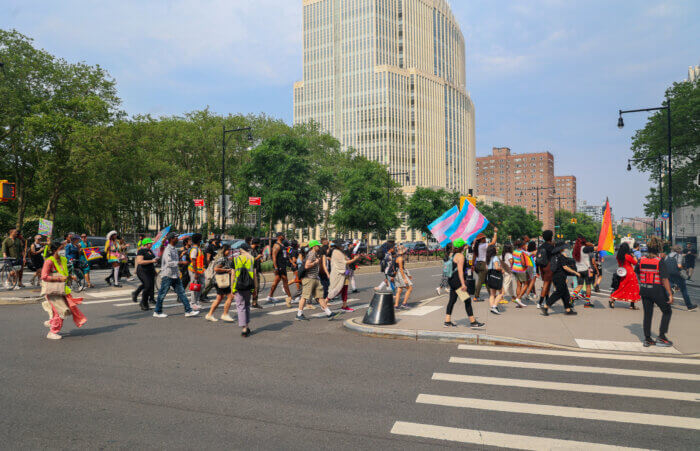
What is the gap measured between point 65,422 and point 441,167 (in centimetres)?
13253

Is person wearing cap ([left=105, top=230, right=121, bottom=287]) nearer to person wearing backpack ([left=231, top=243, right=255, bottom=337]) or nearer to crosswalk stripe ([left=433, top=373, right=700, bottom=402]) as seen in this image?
person wearing backpack ([left=231, top=243, right=255, bottom=337])

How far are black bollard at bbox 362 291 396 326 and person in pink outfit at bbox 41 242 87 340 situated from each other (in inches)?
219

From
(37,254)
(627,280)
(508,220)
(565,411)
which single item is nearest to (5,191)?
(37,254)

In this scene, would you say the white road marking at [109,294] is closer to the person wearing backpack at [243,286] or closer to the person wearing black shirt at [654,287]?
the person wearing backpack at [243,286]

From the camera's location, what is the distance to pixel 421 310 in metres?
12.3

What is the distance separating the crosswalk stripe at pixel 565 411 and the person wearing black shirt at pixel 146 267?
840 centimetres

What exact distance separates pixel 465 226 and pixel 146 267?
8468mm

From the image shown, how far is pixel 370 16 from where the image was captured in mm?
120562

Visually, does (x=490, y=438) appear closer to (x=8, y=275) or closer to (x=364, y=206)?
(x=8, y=275)

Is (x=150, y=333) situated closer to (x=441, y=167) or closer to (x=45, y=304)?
(x=45, y=304)

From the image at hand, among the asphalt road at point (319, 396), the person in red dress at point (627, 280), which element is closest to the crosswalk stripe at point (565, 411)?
the asphalt road at point (319, 396)

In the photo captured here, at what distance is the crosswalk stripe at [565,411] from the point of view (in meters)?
4.71

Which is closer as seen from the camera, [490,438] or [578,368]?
[490,438]

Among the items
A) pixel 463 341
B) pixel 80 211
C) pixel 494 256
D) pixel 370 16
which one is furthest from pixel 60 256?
pixel 370 16
